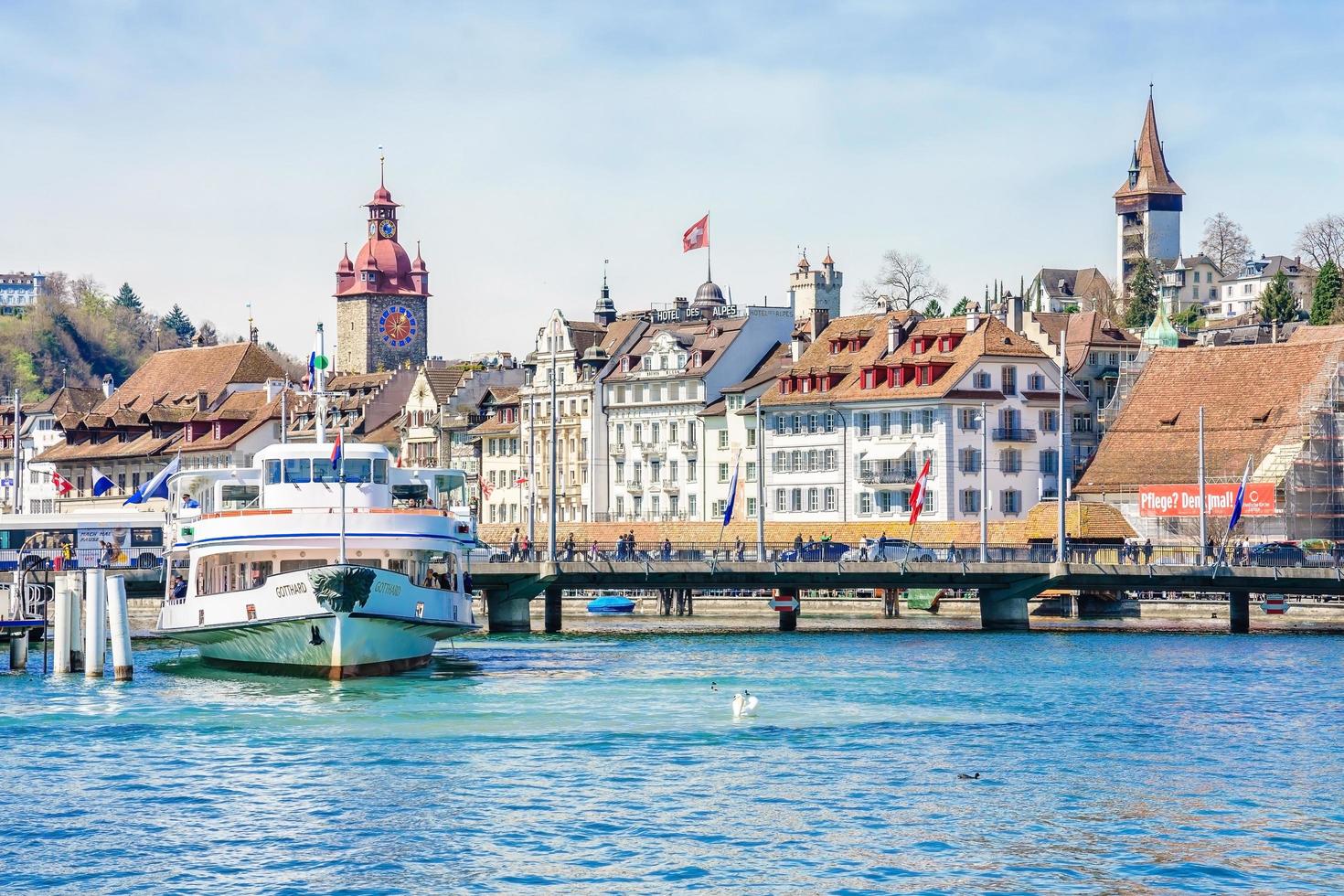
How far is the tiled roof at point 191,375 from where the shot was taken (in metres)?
176

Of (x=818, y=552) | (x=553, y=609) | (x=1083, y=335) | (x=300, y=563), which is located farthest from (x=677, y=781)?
(x=1083, y=335)

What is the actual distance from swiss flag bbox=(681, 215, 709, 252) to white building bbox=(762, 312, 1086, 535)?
29.6 ft

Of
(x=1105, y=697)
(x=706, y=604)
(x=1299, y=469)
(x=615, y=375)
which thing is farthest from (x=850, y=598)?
(x=1105, y=697)

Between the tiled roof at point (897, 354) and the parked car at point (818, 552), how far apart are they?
24.7 meters

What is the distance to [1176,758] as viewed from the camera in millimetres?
48812

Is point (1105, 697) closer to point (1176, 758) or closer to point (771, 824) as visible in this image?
point (1176, 758)

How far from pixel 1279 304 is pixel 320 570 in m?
131

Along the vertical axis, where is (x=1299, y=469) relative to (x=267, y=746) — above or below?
above

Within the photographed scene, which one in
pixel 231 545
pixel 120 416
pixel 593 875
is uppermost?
pixel 120 416

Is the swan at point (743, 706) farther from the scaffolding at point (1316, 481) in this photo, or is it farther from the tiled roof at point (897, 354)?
the tiled roof at point (897, 354)

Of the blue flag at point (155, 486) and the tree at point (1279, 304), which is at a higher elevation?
the tree at point (1279, 304)

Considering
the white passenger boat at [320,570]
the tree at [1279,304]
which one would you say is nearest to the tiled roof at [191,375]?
the tree at [1279,304]

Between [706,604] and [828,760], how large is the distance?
232 ft

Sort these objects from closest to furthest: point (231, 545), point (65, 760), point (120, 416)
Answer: point (65, 760)
point (231, 545)
point (120, 416)
